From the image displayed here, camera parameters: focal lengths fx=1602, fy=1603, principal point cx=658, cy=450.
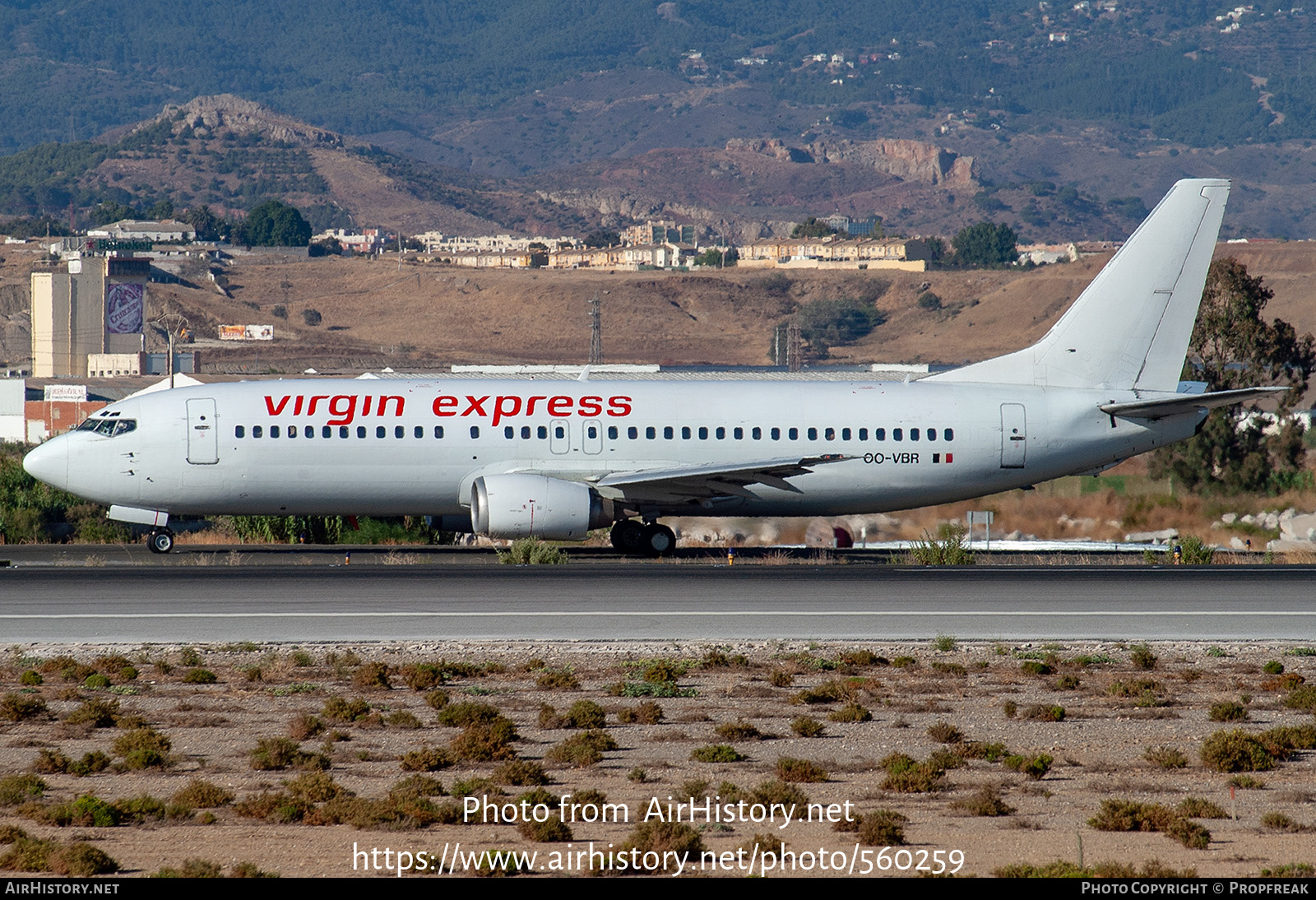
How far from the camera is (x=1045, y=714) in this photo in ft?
59.0

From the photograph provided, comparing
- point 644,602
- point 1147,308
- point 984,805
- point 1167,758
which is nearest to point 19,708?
point 984,805

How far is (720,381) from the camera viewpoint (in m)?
38.0

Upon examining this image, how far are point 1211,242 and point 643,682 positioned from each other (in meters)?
23.0

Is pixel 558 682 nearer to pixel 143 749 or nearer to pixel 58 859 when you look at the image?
pixel 143 749

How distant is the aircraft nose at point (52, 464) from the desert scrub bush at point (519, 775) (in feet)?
75.0

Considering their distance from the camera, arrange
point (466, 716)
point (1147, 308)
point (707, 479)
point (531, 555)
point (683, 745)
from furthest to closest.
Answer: point (1147, 308)
point (707, 479)
point (531, 555)
point (466, 716)
point (683, 745)

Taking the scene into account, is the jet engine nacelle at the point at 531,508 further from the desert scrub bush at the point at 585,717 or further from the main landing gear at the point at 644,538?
the desert scrub bush at the point at 585,717

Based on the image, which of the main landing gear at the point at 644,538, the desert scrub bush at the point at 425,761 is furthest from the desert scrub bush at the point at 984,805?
the main landing gear at the point at 644,538

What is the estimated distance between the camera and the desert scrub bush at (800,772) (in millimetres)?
14953

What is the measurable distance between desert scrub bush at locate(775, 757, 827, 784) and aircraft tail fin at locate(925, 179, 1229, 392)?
918 inches

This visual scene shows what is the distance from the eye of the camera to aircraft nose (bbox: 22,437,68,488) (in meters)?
34.8

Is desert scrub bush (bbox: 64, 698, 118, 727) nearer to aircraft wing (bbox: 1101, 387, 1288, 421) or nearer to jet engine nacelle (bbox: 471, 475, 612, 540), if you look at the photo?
jet engine nacelle (bbox: 471, 475, 612, 540)

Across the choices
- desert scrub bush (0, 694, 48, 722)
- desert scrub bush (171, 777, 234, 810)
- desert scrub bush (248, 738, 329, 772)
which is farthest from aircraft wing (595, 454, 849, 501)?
desert scrub bush (171, 777, 234, 810)

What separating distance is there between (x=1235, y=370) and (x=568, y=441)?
99.7 feet
